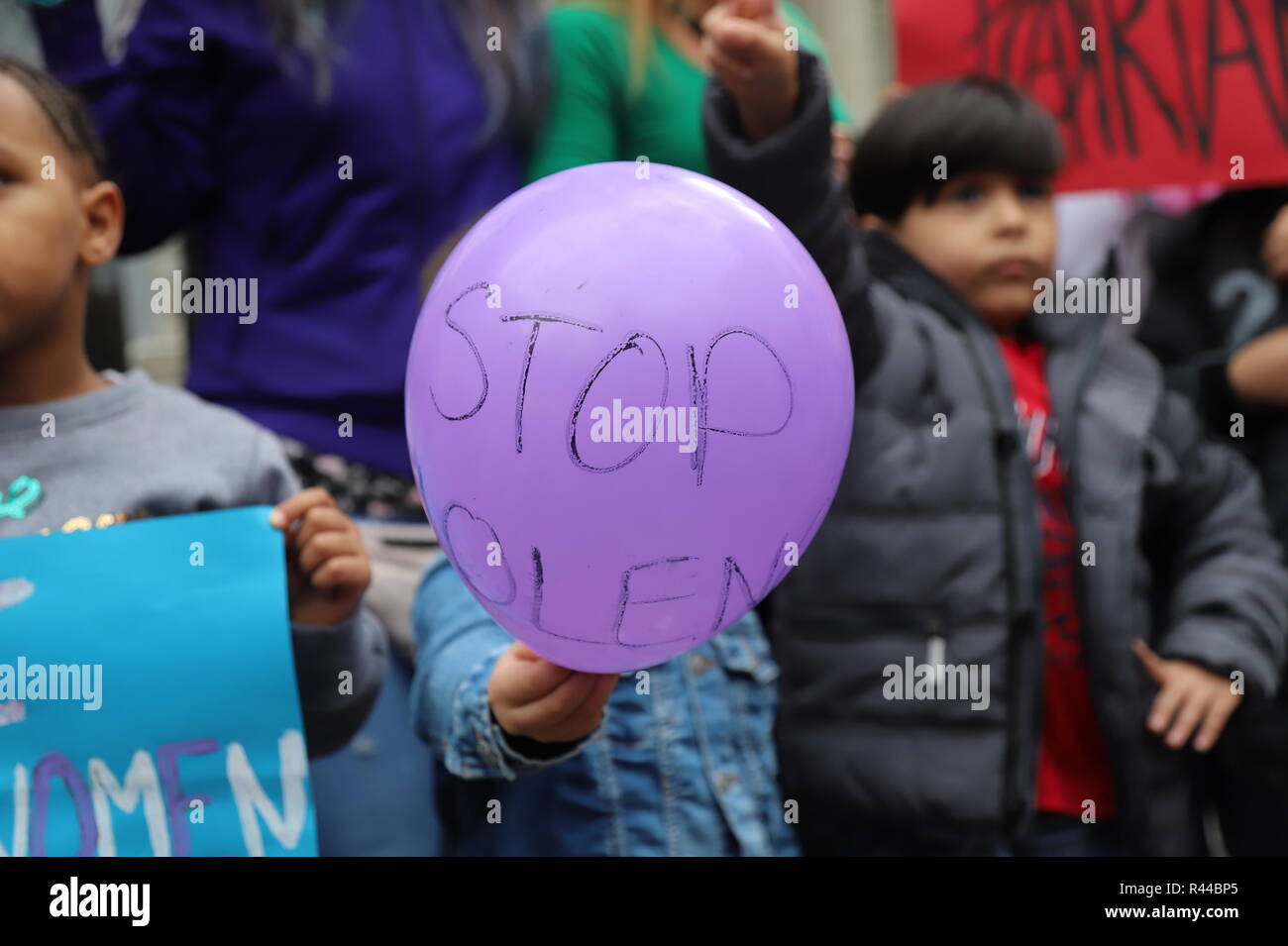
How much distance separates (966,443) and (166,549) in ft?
3.12

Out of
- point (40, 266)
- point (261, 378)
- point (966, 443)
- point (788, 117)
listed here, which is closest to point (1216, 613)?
point (966, 443)

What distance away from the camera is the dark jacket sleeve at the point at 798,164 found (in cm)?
141

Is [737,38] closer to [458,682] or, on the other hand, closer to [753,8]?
[753,8]

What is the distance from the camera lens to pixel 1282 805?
187 centimetres

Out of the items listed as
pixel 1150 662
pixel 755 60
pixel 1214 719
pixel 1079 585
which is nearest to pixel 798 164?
pixel 755 60

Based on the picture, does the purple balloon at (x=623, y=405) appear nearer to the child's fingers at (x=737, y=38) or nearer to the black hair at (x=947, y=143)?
the child's fingers at (x=737, y=38)

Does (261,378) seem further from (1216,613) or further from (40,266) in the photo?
Result: (1216,613)

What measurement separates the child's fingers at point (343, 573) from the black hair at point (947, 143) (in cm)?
95

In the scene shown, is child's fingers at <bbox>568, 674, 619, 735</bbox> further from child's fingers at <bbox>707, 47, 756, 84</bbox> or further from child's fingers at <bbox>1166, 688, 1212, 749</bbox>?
child's fingers at <bbox>1166, 688, 1212, 749</bbox>

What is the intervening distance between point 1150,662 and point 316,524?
1.07 metres

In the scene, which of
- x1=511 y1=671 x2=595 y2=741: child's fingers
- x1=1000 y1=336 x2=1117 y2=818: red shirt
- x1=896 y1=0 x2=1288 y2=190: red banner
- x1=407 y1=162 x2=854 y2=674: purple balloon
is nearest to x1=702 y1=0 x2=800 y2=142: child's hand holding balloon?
x1=407 y1=162 x2=854 y2=674: purple balloon

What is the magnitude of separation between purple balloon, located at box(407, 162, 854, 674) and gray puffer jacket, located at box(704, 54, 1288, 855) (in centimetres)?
47

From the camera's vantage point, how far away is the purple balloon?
97cm

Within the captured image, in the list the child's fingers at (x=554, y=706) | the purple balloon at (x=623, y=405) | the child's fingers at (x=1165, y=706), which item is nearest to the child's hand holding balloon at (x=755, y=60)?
the purple balloon at (x=623, y=405)
